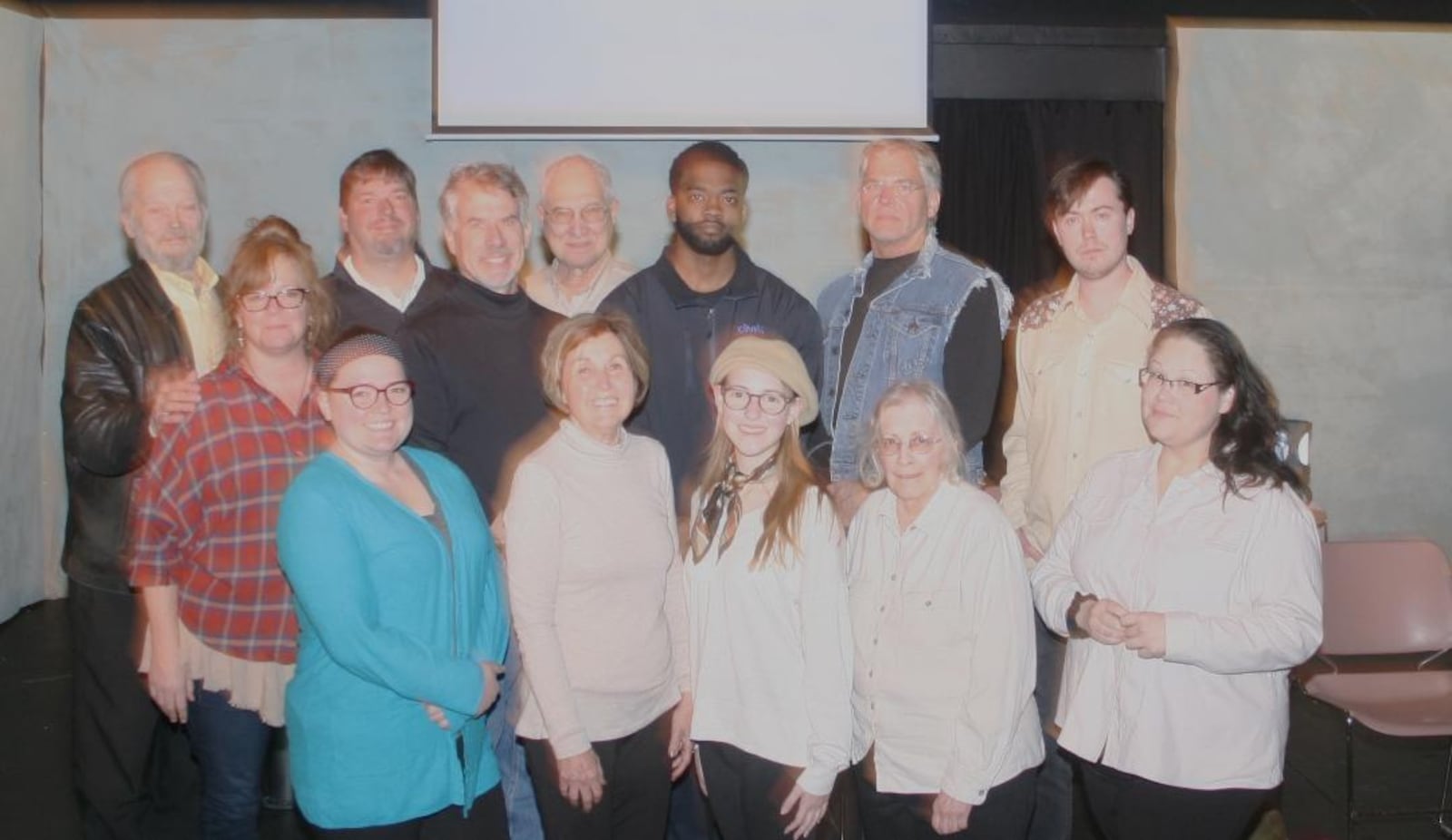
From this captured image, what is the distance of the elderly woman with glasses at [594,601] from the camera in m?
2.43

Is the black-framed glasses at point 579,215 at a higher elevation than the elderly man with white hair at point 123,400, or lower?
higher

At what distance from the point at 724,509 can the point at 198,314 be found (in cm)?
156

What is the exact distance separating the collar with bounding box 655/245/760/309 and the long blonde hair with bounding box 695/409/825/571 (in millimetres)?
718

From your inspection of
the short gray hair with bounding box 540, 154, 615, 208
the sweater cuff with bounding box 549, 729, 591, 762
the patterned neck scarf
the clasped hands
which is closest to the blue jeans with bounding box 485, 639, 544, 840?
the sweater cuff with bounding box 549, 729, 591, 762

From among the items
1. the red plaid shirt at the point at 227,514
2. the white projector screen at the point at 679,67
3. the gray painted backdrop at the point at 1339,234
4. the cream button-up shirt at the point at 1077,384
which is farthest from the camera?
the gray painted backdrop at the point at 1339,234

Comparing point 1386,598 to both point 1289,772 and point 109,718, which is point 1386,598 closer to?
point 1289,772

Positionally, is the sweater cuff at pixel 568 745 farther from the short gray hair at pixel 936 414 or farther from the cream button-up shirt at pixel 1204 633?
the cream button-up shirt at pixel 1204 633

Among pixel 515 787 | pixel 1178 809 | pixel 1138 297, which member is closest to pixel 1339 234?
pixel 1138 297

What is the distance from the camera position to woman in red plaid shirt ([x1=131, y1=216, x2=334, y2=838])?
8.35 ft

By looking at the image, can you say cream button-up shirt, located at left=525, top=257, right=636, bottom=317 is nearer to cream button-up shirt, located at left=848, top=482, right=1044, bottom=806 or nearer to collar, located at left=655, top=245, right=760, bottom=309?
collar, located at left=655, top=245, right=760, bottom=309

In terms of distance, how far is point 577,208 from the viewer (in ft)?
11.4

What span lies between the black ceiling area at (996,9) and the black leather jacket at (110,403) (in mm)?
3825

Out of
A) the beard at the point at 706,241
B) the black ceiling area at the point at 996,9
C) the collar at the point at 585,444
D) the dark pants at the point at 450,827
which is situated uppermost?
the black ceiling area at the point at 996,9

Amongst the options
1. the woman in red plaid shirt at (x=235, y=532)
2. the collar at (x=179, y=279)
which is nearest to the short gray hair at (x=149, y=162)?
the collar at (x=179, y=279)
